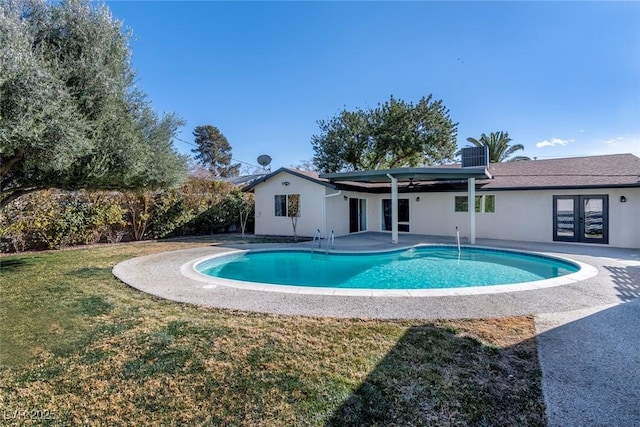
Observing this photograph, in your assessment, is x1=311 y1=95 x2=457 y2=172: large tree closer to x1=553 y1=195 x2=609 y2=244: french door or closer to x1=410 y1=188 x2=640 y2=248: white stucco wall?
x1=410 y1=188 x2=640 y2=248: white stucco wall

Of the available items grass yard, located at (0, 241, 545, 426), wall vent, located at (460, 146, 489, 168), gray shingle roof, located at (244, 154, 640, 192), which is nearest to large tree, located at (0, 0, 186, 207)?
grass yard, located at (0, 241, 545, 426)

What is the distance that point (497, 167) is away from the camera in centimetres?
1947

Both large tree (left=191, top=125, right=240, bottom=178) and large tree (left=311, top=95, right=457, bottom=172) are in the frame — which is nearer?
large tree (left=311, top=95, right=457, bottom=172)

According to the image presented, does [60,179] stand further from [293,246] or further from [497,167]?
[497,167]

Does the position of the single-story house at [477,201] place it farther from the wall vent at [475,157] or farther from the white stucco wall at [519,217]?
the wall vent at [475,157]

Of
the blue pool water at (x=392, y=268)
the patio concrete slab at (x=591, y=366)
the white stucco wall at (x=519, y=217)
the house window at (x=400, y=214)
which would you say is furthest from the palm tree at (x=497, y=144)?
the patio concrete slab at (x=591, y=366)

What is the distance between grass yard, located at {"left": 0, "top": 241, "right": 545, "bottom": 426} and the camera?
9.63 feet

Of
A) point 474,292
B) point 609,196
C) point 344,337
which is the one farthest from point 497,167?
point 344,337

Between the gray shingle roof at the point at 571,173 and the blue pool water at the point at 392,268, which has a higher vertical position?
the gray shingle roof at the point at 571,173

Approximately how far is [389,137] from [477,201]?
1072 centimetres

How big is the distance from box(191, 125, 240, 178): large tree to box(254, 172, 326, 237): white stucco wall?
33.1m

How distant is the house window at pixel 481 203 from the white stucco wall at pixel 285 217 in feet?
25.1

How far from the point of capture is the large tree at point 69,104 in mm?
5965

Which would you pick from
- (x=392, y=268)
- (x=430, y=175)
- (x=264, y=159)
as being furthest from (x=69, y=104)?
(x=264, y=159)
